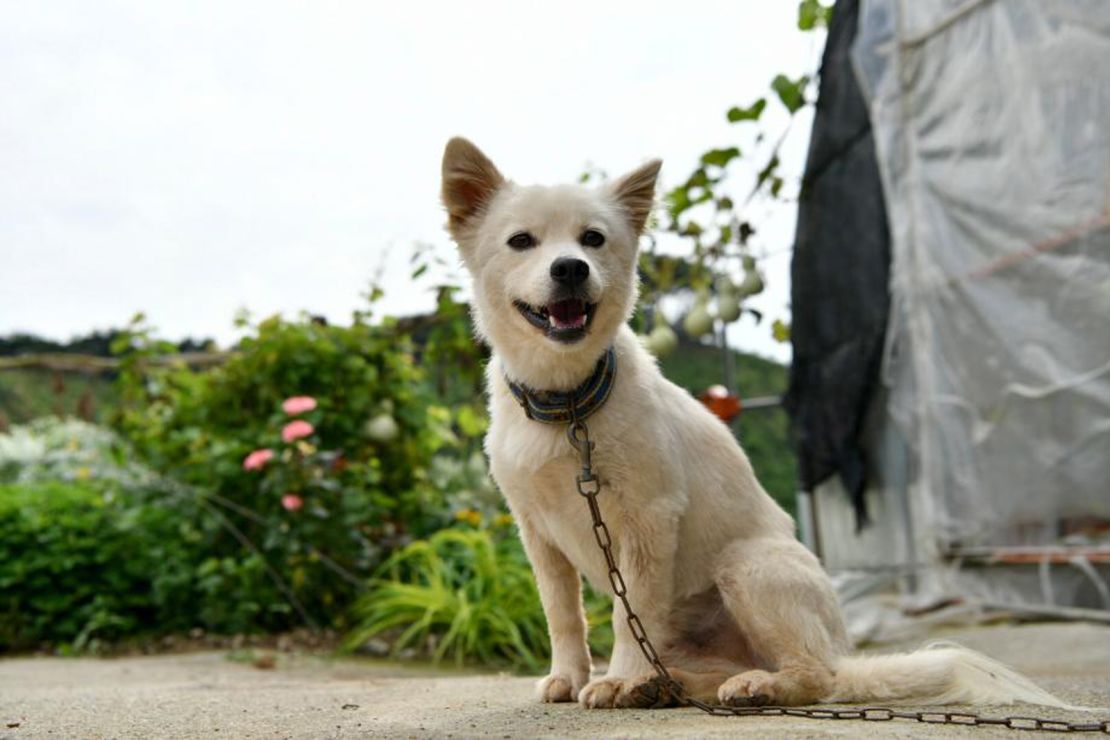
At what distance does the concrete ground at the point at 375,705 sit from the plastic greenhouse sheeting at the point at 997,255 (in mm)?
835

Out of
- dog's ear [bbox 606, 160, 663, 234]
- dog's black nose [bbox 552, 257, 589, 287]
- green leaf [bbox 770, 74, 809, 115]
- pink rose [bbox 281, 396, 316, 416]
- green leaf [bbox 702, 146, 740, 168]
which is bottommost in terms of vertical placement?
dog's black nose [bbox 552, 257, 589, 287]

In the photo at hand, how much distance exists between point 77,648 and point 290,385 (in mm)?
2140

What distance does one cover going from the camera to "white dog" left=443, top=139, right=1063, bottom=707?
2.99 meters

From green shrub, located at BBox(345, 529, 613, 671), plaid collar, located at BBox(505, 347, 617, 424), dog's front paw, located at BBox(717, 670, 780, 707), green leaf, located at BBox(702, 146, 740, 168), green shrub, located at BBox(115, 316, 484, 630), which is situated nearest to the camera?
dog's front paw, located at BBox(717, 670, 780, 707)

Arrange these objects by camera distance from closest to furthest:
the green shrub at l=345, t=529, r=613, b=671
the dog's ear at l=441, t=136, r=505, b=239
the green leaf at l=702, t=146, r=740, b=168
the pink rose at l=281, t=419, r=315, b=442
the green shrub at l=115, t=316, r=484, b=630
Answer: the dog's ear at l=441, t=136, r=505, b=239
the green shrub at l=345, t=529, r=613, b=671
the green leaf at l=702, t=146, r=740, b=168
the pink rose at l=281, t=419, r=315, b=442
the green shrub at l=115, t=316, r=484, b=630

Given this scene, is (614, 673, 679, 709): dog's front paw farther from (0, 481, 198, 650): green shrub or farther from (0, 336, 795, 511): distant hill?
(0, 336, 795, 511): distant hill

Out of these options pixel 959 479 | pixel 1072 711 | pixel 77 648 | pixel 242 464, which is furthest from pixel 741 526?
pixel 77 648

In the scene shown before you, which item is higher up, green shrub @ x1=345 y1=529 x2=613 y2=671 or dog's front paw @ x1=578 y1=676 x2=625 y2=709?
green shrub @ x1=345 y1=529 x2=613 y2=671

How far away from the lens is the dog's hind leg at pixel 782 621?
114 inches

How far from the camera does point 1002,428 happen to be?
6.04 m

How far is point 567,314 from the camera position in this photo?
3.06m

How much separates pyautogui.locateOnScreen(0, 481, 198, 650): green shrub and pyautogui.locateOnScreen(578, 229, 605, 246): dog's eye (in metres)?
4.63

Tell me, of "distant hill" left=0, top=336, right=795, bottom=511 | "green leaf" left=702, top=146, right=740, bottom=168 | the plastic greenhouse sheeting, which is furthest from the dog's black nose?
"distant hill" left=0, top=336, right=795, bottom=511

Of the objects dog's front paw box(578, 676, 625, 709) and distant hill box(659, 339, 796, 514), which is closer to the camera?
dog's front paw box(578, 676, 625, 709)
